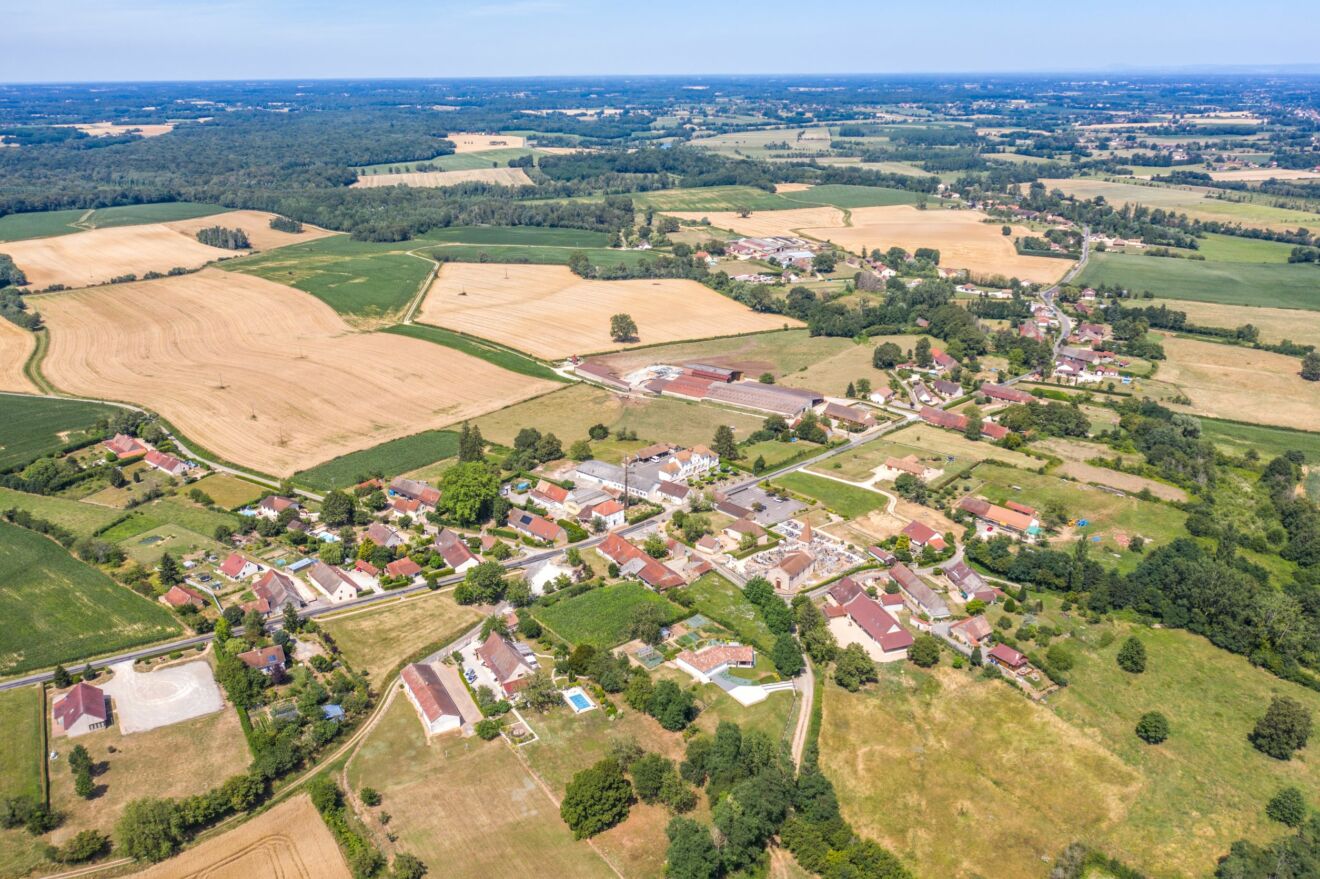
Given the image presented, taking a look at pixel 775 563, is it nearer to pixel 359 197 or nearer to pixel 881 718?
pixel 881 718

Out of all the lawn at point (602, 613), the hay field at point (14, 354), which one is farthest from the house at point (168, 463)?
the lawn at point (602, 613)

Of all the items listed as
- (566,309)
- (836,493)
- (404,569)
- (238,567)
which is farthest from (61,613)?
(566,309)

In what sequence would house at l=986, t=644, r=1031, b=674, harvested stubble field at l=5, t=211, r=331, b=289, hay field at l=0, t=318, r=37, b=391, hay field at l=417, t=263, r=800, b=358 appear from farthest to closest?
harvested stubble field at l=5, t=211, r=331, b=289
hay field at l=417, t=263, r=800, b=358
hay field at l=0, t=318, r=37, b=391
house at l=986, t=644, r=1031, b=674

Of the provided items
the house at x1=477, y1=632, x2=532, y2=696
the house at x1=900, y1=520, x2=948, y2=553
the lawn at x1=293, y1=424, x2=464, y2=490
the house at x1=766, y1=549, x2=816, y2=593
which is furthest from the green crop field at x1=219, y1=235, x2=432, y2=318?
the house at x1=900, y1=520, x2=948, y2=553

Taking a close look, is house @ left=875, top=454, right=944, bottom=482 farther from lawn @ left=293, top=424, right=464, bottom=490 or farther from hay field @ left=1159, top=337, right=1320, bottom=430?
lawn @ left=293, top=424, right=464, bottom=490

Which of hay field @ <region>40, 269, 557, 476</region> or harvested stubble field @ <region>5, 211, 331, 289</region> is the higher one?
harvested stubble field @ <region>5, 211, 331, 289</region>

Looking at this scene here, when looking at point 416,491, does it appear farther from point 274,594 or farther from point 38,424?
point 38,424

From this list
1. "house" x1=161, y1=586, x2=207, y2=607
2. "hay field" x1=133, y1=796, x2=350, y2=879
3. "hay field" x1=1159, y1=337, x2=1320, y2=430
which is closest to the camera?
"hay field" x1=133, y1=796, x2=350, y2=879
